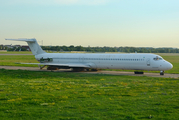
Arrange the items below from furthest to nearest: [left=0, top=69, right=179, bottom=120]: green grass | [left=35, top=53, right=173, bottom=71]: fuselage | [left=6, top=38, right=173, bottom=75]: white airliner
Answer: [left=6, top=38, right=173, bottom=75]: white airliner → [left=35, top=53, right=173, bottom=71]: fuselage → [left=0, top=69, right=179, bottom=120]: green grass

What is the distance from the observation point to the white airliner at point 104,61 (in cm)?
3172

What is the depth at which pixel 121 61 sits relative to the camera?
33750 millimetres

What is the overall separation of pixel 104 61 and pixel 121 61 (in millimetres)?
2809

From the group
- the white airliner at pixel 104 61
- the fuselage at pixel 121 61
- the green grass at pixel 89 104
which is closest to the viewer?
the green grass at pixel 89 104

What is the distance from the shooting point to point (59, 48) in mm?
140625

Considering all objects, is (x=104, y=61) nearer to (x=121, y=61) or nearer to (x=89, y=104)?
(x=121, y=61)

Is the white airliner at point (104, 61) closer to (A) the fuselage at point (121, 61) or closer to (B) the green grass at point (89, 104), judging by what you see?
(A) the fuselage at point (121, 61)

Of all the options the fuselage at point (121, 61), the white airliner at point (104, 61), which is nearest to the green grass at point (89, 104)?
the fuselage at point (121, 61)

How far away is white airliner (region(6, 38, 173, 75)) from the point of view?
3172 cm

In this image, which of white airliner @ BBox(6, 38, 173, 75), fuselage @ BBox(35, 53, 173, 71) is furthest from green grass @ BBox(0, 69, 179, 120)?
white airliner @ BBox(6, 38, 173, 75)

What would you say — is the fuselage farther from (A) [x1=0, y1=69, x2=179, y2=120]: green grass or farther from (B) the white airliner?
(A) [x1=0, y1=69, x2=179, y2=120]: green grass

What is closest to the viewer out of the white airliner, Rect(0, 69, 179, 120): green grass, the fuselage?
Rect(0, 69, 179, 120): green grass

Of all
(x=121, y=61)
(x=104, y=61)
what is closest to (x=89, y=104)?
(x=121, y=61)

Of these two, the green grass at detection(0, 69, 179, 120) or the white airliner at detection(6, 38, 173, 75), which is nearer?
the green grass at detection(0, 69, 179, 120)
